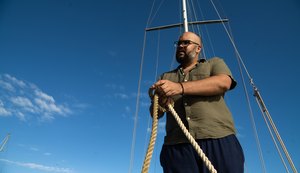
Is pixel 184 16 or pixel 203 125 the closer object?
pixel 203 125

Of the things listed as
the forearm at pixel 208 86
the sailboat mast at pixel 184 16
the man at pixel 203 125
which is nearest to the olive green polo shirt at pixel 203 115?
the man at pixel 203 125

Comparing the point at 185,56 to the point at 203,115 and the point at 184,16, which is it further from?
the point at 184,16

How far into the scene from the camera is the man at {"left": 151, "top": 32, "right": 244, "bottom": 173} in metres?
2.21

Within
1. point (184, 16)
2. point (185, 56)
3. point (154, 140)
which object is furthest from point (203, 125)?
point (184, 16)

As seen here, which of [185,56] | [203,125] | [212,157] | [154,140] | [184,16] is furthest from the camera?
[184,16]

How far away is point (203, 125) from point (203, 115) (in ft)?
0.33

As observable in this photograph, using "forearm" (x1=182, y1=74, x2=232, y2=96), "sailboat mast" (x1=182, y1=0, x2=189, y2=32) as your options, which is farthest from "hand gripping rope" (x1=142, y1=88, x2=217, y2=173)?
"sailboat mast" (x1=182, y1=0, x2=189, y2=32)

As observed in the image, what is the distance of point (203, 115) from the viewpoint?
2381mm

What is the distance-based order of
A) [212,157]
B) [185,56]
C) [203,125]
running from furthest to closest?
1. [185,56]
2. [203,125]
3. [212,157]

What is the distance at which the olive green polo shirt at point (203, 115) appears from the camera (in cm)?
232

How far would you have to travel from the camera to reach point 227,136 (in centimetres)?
232

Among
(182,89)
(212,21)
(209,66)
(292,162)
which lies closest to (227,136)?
(182,89)

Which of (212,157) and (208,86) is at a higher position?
(208,86)

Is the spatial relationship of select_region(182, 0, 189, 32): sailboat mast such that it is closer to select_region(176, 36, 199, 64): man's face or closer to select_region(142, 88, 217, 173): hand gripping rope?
select_region(176, 36, 199, 64): man's face
